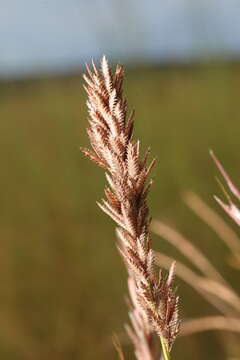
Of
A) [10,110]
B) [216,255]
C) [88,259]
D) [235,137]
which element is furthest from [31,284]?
[10,110]

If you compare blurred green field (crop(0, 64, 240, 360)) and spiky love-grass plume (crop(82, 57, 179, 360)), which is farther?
blurred green field (crop(0, 64, 240, 360))

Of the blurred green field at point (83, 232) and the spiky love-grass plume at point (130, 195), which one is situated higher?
the blurred green field at point (83, 232)

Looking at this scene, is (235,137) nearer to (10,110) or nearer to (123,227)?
(123,227)

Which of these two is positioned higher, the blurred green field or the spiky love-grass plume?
the blurred green field

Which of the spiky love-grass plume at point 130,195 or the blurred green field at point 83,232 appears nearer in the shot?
the spiky love-grass plume at point 130,195
